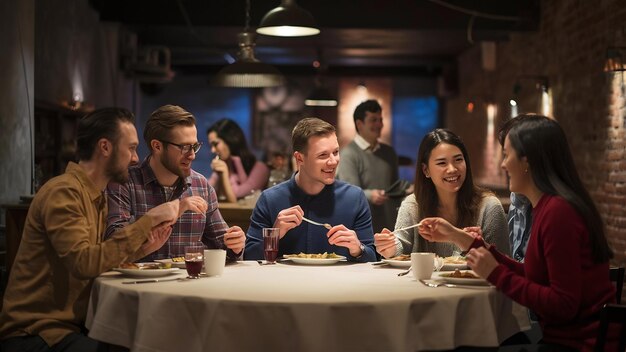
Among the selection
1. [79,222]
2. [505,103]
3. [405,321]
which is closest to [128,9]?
[505,103]

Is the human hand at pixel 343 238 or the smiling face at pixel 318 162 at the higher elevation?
the smiling face at pixel 318 162

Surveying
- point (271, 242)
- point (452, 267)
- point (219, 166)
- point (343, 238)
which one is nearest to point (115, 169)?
point (271, 242)

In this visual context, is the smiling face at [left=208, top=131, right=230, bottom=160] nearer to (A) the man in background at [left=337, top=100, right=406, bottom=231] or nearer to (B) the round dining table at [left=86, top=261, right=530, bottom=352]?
(A) the man in background at [left=337, top=100, right=406, bottom=231]

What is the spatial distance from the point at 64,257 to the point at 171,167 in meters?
0.88

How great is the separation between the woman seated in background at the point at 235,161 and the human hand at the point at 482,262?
507 centimetres

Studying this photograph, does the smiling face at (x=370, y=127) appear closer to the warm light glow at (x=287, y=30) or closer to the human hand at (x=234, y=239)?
the warm light glow at (x=287, y=30)

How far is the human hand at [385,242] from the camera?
12.1ft

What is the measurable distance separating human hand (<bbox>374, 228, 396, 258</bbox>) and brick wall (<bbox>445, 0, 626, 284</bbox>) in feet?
12.4

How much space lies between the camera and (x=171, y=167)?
3.83 meters

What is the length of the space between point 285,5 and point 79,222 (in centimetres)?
307

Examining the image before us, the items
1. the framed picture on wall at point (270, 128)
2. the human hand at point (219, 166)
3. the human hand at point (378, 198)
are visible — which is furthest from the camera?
the framed picture on wall at point (270, 128)

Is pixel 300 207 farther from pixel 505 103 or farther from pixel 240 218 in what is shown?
pixel 505 103

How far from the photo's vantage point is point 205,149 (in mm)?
16484

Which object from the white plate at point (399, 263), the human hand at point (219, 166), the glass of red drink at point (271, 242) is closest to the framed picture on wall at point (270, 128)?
the human hand at point (219, 166)
